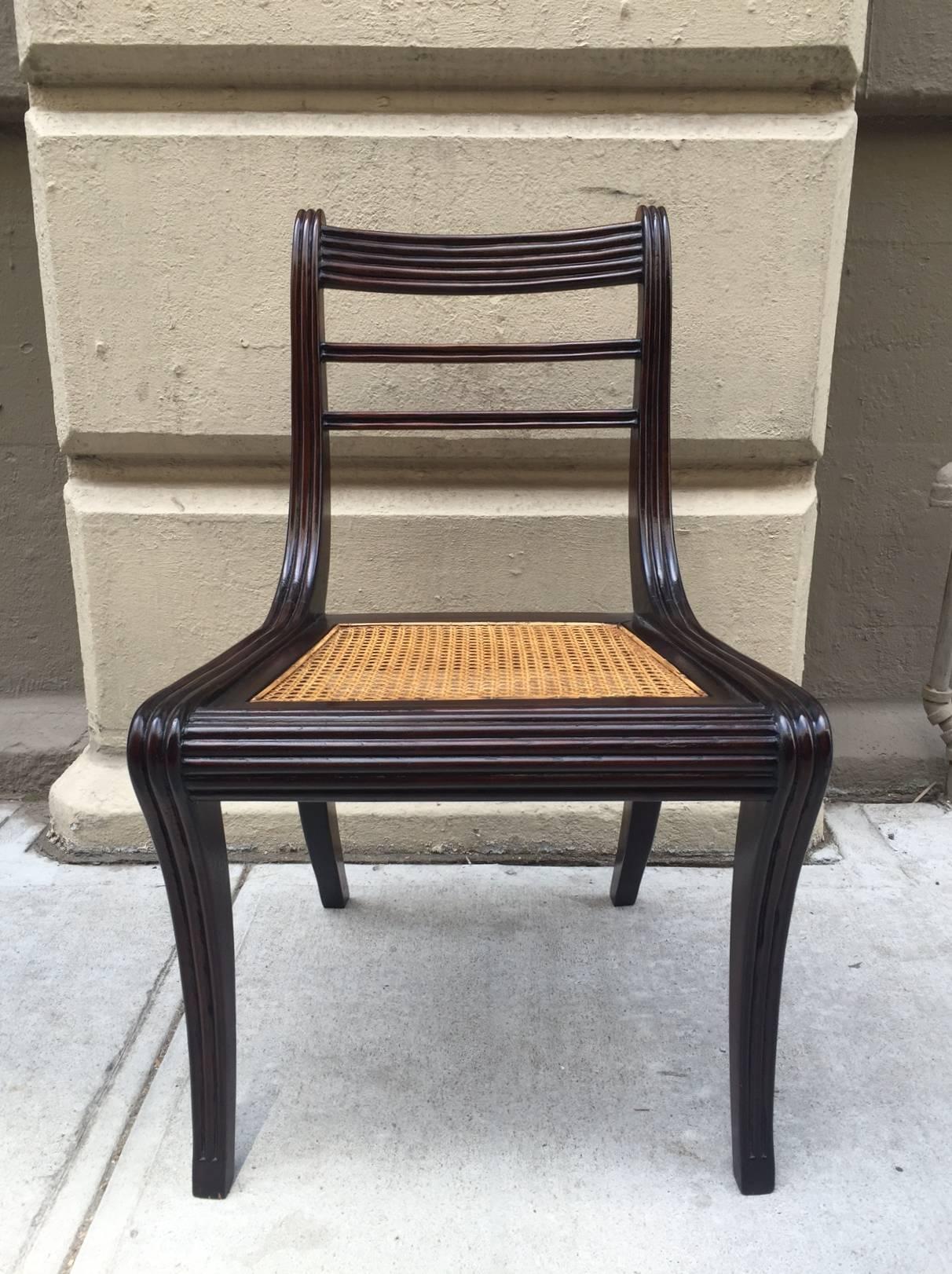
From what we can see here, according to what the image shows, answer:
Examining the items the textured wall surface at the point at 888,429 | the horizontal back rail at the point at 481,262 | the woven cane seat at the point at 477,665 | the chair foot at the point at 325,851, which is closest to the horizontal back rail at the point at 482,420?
the horizontal back rail at the point at 481,262

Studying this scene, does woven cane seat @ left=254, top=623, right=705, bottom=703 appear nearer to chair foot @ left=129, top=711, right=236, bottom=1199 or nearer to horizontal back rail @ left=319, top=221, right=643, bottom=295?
chair foot @ left=129, top=711, right=236, bottom=1199

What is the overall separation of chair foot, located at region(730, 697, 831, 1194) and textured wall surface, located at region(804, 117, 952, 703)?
3.58 ft

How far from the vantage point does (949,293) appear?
1644 mm

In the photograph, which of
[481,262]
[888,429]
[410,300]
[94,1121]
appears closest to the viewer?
[94,1121]

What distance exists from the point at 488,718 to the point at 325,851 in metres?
0.65

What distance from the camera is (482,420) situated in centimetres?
123

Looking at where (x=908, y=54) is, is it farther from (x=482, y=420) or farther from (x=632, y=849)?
(x=632, y=849)

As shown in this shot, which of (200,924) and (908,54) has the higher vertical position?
(908,54)

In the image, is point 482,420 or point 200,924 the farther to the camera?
point 482,420

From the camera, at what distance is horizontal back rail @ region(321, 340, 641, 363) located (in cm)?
119

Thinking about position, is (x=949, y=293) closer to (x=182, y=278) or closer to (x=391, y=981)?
(x=182, y=278)

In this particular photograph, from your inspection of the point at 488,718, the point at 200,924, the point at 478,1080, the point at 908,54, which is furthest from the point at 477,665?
the point at 908,54

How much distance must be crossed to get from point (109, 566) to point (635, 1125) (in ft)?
Answer: 3.85

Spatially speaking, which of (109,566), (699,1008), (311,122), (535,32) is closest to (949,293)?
(535,32)
